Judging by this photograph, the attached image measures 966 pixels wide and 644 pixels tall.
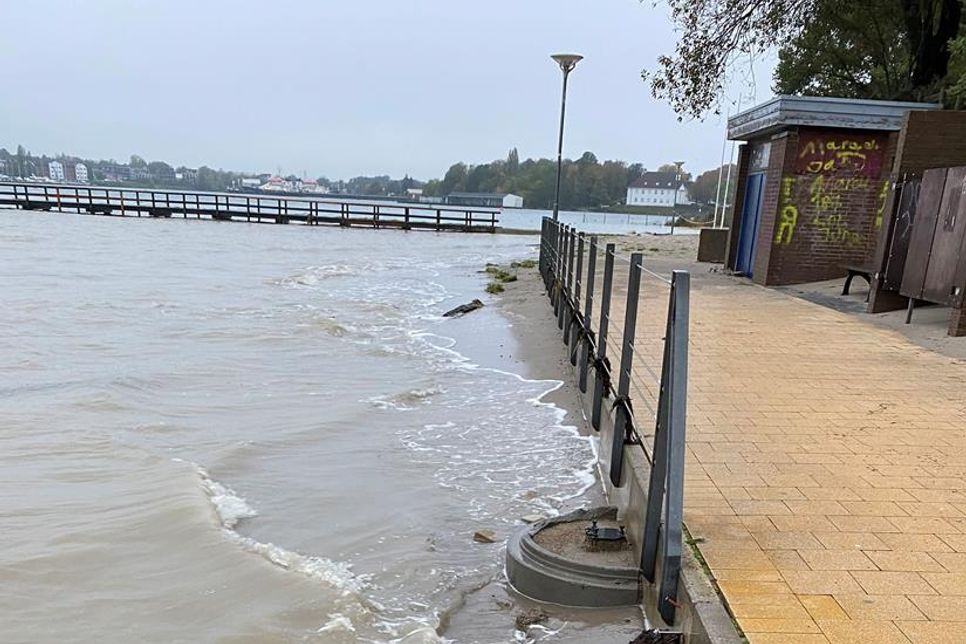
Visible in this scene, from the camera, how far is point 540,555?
3.40m

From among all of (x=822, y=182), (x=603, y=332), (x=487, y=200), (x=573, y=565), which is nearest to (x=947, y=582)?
(x=573, y=565)

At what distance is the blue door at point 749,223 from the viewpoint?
12.9m

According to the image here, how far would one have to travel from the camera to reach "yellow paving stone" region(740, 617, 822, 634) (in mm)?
2293

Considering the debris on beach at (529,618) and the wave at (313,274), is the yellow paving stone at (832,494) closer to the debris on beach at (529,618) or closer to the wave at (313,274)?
the debris on beach at (529,618)

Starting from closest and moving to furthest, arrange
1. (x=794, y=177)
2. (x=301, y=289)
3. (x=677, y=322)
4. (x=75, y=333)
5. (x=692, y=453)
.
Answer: (x=677, y=322) < (x=692, y=453) < (x=75, y=333) < (x=794, y=177) < (x=301, y=289)

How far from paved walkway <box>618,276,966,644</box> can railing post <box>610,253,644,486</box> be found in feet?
1.27

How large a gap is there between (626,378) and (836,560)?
56.5 inches

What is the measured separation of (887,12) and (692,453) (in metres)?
15.3

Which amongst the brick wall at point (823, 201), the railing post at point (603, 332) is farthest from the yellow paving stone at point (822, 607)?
the brick wall at point (823, 201)

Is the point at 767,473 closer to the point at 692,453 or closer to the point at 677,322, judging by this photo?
the point at 692,453

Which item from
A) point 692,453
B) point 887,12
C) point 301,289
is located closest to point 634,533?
point 692,453

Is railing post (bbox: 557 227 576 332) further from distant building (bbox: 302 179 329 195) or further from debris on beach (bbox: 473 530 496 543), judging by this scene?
distant building (bbox: 302 179 329 195)

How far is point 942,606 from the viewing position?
248 cm

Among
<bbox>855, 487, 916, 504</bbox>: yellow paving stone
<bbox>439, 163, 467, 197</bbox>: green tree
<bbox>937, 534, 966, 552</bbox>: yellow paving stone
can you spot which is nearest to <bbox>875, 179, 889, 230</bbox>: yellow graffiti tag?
<bbox>855, 487, 916, 504</bbox>: yellow paving stone
